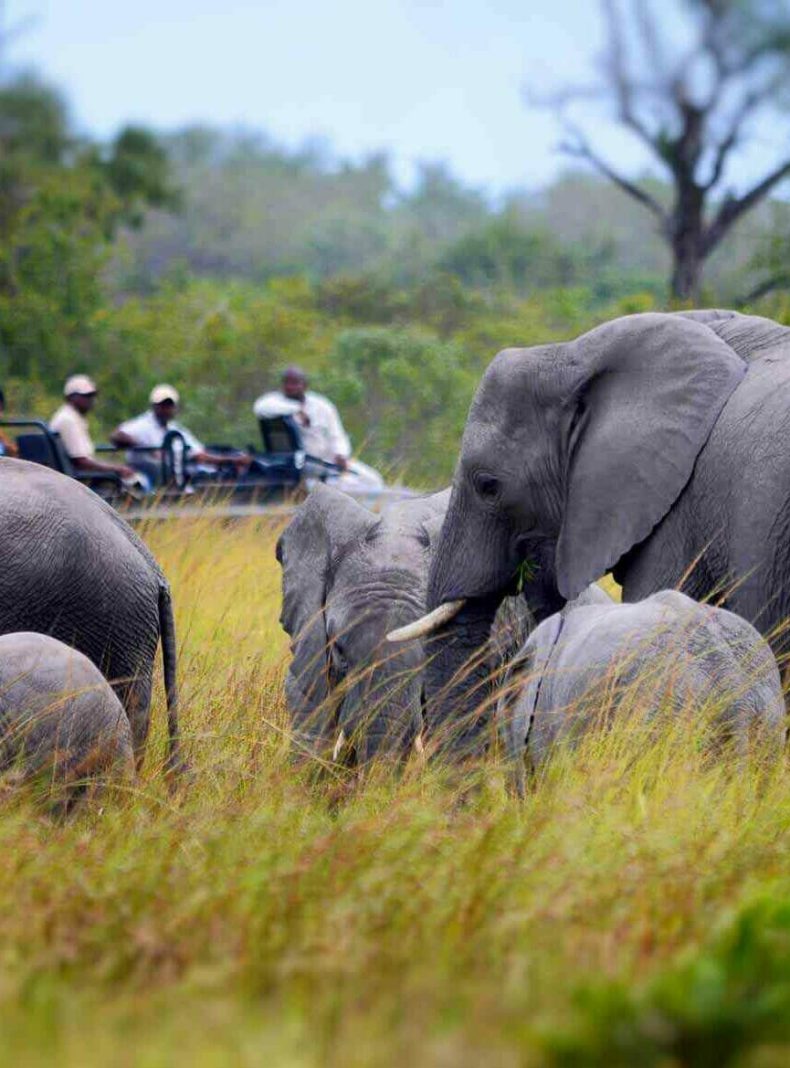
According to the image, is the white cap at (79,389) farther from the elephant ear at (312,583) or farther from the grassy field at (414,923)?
the grassy field at (414,923)

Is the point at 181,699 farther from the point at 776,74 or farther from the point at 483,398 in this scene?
the point at 776,74

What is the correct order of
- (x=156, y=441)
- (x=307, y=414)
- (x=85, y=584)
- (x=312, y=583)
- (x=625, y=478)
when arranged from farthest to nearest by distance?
(x=307, y=414) → (x=156, y=441) → (x=312, y=583) → (x=625, y=478) → (x=85, y=584)

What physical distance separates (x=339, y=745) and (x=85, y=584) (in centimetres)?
86

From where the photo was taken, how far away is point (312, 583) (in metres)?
6.50

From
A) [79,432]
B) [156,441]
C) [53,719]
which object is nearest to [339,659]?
[53,719]

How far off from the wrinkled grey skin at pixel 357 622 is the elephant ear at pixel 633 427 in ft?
1.76

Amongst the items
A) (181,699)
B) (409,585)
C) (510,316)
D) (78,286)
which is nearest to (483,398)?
(409,585)

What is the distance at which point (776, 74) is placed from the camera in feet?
95.5

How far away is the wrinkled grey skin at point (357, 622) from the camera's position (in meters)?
6.01

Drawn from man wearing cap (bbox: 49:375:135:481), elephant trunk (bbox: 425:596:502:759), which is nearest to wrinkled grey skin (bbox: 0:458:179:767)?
elephant trunk (bbox: 425:596:502:759)

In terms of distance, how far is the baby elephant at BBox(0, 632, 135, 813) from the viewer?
16.0ft

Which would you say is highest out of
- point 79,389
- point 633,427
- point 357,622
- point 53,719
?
point 633,427

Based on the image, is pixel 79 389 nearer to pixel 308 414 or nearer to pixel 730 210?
pixel 308 414

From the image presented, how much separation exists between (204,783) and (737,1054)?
3.09 m
